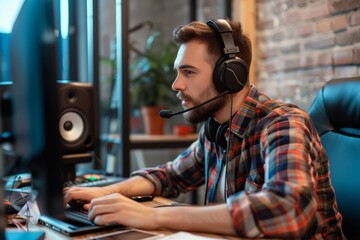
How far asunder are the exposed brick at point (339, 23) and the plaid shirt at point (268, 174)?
0.70 meters

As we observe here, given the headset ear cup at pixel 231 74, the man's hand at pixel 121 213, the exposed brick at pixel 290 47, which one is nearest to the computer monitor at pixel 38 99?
the man's hand at pixel 121 213

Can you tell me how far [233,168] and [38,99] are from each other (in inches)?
26.9

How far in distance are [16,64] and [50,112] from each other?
0.12 meters

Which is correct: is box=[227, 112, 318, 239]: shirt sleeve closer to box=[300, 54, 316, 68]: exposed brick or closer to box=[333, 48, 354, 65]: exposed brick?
box=[333, 48, 354, 65]: exposed brick

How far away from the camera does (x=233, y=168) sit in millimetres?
1204

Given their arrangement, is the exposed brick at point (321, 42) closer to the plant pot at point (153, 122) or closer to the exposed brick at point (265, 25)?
the exposed brick at point (265, 25)

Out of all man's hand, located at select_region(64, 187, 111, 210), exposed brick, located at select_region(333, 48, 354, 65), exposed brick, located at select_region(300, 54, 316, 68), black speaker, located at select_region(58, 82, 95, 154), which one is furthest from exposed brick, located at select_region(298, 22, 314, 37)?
man's hand, located at select_region(64, 187, 111, 210)

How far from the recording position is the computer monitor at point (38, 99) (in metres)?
0.64

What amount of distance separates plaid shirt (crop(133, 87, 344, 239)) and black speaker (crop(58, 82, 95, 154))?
0.28m

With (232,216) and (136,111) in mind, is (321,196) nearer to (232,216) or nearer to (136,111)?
(232,216)

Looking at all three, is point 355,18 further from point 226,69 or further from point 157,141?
point 157,141

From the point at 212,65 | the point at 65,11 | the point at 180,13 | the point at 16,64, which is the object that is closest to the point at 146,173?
the point at 212,65

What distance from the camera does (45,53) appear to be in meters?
0.64

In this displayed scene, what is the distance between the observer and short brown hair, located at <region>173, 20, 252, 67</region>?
4.15ft
